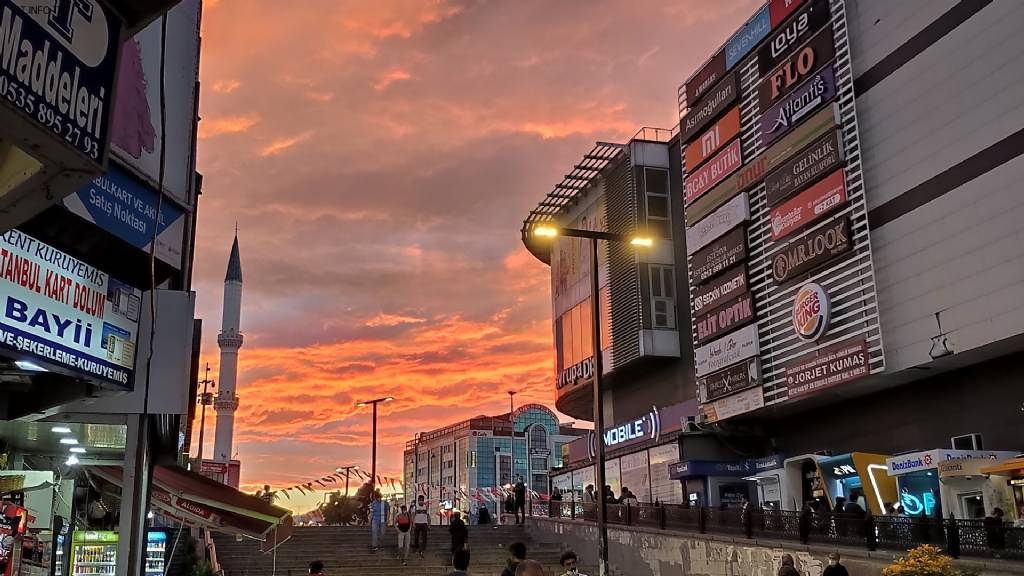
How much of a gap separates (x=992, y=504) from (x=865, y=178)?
438 inches

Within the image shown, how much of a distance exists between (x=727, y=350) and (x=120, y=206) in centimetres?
2673

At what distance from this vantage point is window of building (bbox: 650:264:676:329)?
40.5m

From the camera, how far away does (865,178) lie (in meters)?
27.0

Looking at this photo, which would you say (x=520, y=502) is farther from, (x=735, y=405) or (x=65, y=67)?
(x=65, y=67)

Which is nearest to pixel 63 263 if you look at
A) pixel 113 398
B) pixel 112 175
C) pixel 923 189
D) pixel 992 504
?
pixel 112 175

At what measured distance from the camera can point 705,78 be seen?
36688 mm

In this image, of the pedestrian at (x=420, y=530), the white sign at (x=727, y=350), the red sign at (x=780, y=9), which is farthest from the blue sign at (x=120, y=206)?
the red sign at (x=780, y=9)

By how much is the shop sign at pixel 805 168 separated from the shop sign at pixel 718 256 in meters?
2.27

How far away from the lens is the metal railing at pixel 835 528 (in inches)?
614

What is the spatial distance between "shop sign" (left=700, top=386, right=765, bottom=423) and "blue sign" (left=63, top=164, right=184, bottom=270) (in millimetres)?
24354

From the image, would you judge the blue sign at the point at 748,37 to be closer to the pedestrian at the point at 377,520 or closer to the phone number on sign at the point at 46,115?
the pedestrian at the point at 377,520

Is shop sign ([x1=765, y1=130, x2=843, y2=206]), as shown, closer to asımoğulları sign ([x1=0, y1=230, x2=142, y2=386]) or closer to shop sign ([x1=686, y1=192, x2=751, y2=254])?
shop sign ([x1=686, y1=192, x2=751, y2=254])

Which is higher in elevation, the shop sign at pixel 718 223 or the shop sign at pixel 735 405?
the shop sign at pixel 718 223

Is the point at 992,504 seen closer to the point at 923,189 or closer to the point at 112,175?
the point at 923,189
